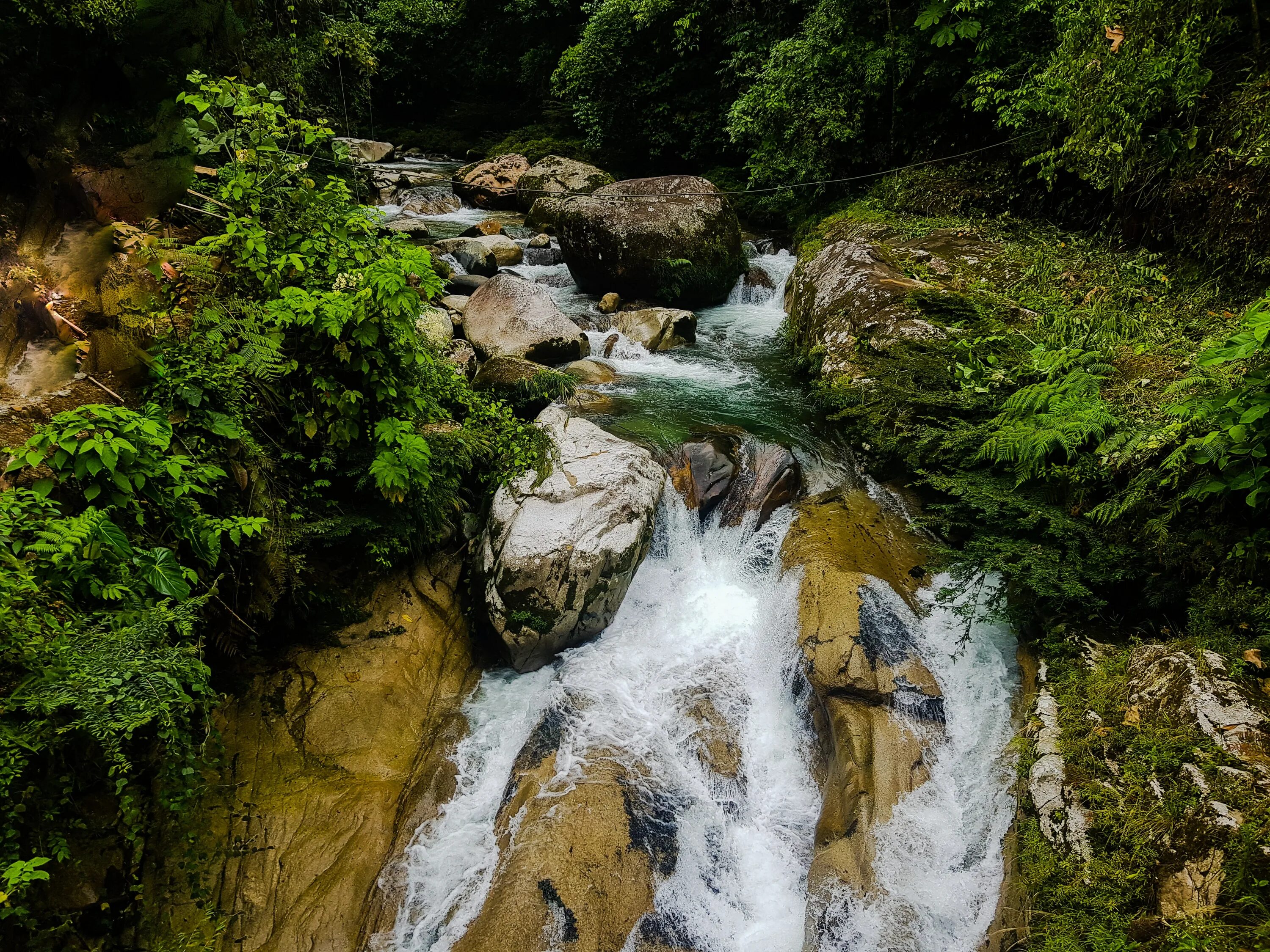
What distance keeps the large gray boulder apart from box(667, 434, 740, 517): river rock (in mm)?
572

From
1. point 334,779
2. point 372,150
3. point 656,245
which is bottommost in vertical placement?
point 334,779

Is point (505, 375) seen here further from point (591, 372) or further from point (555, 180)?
point (555, 180)

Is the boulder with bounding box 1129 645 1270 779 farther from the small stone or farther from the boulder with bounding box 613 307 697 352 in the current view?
the small stone

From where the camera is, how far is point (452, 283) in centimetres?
1085

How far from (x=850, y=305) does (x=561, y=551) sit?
5402 mm

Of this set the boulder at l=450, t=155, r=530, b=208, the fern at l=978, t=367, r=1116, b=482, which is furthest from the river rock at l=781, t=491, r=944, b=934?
the boulder at l=450, t=155, r=530, b=208

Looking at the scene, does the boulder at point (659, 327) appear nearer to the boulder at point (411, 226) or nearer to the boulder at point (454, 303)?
the boulder at point (454, 303)

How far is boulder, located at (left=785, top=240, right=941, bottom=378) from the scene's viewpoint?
783 centimetres

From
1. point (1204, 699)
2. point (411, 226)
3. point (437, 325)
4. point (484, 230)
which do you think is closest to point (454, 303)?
point (437, 325)

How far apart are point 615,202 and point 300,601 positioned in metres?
9.06

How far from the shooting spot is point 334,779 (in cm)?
469

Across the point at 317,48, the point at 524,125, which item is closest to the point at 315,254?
the point at 317,48

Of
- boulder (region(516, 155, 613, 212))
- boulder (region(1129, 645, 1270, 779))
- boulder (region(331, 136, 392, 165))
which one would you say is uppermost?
boulder (region(331, 136, 392, 165))

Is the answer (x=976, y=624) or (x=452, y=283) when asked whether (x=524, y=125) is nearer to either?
(x=452, y=283)
